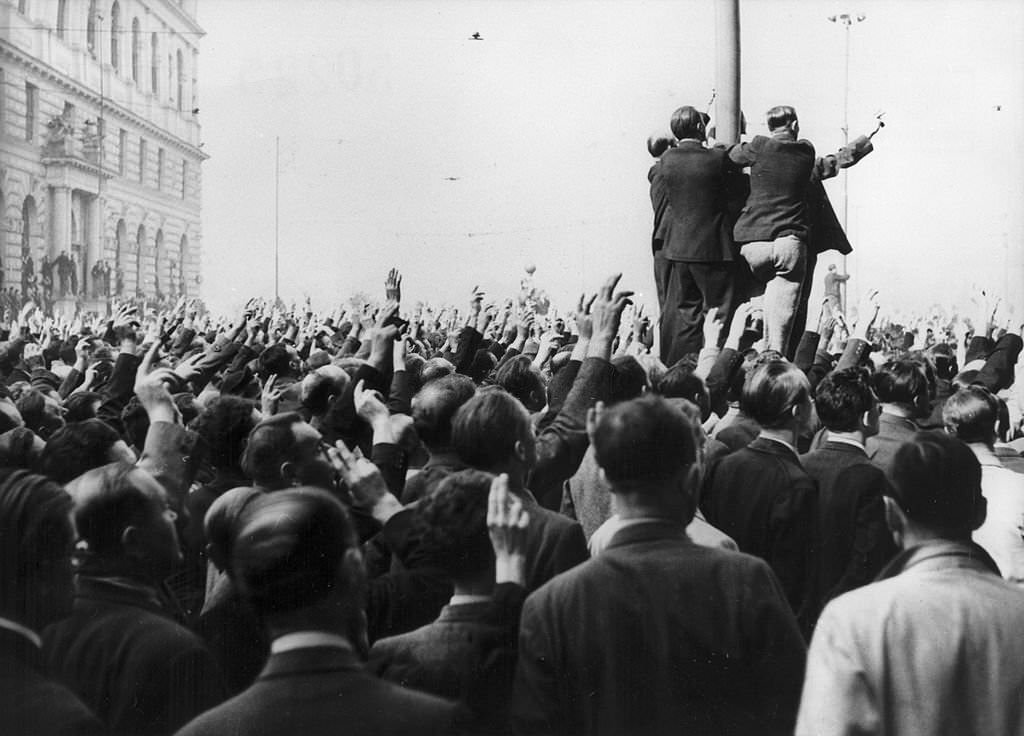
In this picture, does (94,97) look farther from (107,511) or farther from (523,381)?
(107,511)

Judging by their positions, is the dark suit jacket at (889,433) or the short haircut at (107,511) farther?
the dark suit jacket at (889,433)

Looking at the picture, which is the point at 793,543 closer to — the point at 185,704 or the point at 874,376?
the point at 874,376

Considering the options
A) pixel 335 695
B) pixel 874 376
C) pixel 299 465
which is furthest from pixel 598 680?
pixel 874 376

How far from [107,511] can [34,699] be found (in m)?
0.47

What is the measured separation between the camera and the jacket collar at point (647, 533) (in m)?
2.56

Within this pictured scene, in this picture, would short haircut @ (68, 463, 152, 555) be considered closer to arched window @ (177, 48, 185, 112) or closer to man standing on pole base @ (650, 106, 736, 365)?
man standing on pole base @ (650, 106, 736, 365)

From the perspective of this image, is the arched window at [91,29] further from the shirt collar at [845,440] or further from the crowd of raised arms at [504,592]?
the shirt collar at [845,440]

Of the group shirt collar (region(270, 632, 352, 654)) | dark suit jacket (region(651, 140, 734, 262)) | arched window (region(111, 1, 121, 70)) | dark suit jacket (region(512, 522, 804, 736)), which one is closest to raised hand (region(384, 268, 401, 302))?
dark suit jacket (region(651, 140, 734, 262))

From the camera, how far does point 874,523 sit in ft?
11.9

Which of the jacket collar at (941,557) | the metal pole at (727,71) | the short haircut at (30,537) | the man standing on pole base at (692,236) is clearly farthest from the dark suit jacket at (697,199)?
the short haircut at (30,537)

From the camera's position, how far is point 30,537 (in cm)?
258

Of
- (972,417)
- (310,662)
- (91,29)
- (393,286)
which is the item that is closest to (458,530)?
(310,662)

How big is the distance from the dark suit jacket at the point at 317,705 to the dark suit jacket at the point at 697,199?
16.9 feet

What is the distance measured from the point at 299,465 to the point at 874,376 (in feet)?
7.14
